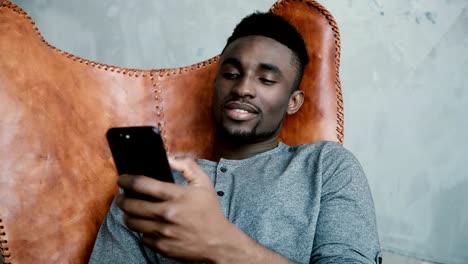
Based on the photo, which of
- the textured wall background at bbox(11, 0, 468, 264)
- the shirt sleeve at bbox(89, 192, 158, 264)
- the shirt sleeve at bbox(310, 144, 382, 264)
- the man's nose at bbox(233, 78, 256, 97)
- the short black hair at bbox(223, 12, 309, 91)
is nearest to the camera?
the shirt sleeve at bbox(310, 144, 382, 264)

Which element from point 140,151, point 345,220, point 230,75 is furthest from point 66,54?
point 345,220

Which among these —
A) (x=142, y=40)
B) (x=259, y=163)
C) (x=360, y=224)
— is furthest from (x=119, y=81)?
(x=142, y=40)

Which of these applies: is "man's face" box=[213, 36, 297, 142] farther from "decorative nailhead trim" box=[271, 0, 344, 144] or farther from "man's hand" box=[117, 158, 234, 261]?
"man's hand" box=[117, 158, 234, 261]

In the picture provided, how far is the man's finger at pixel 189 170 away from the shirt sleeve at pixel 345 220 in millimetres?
337

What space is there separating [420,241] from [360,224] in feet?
3.24

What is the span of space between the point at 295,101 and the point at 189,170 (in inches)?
26.3

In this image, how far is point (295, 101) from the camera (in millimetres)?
1261

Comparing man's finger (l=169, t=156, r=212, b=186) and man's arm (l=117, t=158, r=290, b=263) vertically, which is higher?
man's finger (l=169, t=156, r=212, b=186)

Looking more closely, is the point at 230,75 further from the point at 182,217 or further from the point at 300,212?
the point at 182,217

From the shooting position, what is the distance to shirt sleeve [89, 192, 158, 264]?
3.19ft

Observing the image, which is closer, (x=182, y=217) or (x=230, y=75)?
(x=182, y=217)

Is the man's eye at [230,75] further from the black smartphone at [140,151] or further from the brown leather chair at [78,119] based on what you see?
the black smartphone at [140,151]

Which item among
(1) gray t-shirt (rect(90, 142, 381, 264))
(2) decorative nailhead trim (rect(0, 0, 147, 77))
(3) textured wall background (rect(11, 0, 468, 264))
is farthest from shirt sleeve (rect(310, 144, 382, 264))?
(3) textured wall background (rect(11, 0, 468, 264))

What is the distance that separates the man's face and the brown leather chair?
0.10m
